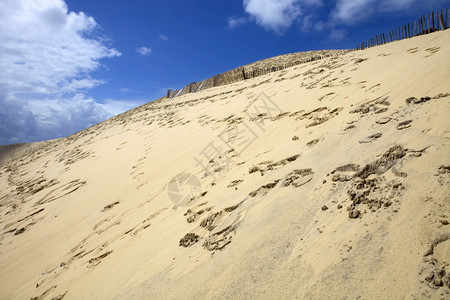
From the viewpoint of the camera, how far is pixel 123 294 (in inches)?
69.7

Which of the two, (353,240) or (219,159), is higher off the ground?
(219,159)

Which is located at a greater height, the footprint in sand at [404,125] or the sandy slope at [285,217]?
the footprint in sand at [404,125]

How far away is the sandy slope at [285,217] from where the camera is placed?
1.29 m

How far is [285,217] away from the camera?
181cm

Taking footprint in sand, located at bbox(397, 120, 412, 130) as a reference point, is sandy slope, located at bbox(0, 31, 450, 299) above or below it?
below

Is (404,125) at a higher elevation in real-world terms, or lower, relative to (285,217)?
higher

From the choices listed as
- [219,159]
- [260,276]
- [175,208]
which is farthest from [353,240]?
[219,159]

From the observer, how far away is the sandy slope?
1.29 metres

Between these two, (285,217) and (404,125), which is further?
(404,125)

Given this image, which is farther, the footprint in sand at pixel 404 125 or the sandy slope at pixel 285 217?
the footprint in sand at pixel 404 125

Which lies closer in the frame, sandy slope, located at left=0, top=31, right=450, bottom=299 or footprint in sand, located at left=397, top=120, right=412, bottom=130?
sandy slope, located at left=0, top=31, right=450, bottom=299

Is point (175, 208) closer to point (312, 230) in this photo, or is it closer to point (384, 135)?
point (312, 230)

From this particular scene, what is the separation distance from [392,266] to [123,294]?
1793mm

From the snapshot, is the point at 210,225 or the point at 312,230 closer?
the point at 312,230
